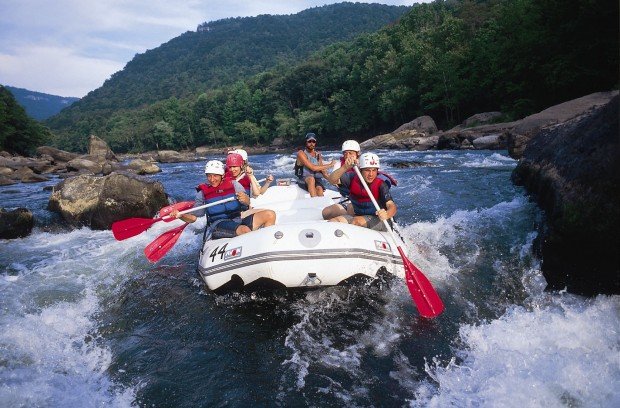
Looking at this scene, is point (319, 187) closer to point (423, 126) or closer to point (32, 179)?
point (32, 179)

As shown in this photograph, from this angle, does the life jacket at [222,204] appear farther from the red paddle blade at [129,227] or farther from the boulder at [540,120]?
the boulder at [540,120]

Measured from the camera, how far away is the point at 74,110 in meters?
176

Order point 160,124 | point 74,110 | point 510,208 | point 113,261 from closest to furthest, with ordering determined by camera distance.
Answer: point 113,261
point 510,208
point 160,124
point 74,110

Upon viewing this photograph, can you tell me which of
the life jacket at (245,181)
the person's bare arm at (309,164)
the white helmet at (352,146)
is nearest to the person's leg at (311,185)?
the person's bare arm at (309,164)

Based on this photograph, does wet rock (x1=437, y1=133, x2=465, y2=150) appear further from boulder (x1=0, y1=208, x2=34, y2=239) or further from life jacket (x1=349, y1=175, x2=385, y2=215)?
boulder (x1=0, y1=208, x2=34, y2=239)

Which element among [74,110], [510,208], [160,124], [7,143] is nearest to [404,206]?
[510,208]

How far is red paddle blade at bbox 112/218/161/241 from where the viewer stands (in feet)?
18.5

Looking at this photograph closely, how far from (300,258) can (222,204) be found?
6.57 ft

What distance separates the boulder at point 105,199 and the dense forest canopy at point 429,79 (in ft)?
60.1

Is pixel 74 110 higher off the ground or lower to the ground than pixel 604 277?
higher

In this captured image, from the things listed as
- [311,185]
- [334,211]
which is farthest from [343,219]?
[311,185]

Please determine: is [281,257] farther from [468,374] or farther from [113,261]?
[113,261]

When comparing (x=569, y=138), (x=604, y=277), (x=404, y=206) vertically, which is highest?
(x=569, y=138)

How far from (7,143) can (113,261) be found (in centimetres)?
4416
